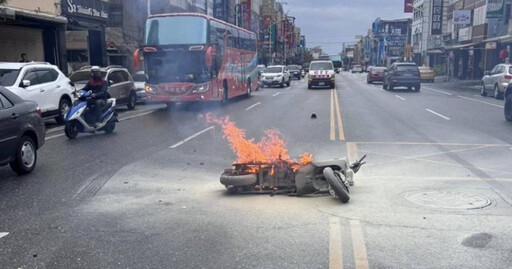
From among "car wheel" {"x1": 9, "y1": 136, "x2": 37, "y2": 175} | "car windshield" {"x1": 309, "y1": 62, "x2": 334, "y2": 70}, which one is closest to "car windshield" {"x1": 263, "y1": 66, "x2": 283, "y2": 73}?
"car windshield" {"x1": 309, "y1": 62, "x2": 334, "y2": 70}

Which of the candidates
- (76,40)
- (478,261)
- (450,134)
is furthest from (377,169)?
(76,40)

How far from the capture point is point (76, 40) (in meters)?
29.1

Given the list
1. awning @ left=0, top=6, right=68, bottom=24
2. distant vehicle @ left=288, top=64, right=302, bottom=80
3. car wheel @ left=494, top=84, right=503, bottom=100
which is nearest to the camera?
awning @ left=0, top=6, right=68, bottom=24

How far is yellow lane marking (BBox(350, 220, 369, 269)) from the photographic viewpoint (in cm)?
410

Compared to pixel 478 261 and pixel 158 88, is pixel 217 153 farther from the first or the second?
pixel 158 88

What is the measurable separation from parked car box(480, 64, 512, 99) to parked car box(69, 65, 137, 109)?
16793 millimetres

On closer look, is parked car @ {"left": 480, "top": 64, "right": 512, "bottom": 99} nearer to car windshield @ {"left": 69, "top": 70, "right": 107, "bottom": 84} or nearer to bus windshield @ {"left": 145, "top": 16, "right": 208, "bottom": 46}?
bus windshield @ {"left": 145, "top": 16, "right": 208, "bottom": 46}

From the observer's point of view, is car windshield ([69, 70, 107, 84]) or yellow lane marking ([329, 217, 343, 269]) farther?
car windshield ([69, 70, 107, 84])

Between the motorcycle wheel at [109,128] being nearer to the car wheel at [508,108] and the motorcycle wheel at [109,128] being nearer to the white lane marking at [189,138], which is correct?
the white lane marking at [189,138]

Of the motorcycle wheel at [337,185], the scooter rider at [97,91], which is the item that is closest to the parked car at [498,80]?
the scooter rider at [97,91]

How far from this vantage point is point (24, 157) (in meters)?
7.66

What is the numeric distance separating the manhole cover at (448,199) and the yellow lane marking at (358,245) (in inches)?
46.6

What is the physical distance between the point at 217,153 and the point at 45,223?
14.3ft

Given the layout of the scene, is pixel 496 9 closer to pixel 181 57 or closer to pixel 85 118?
pixel 181 57
